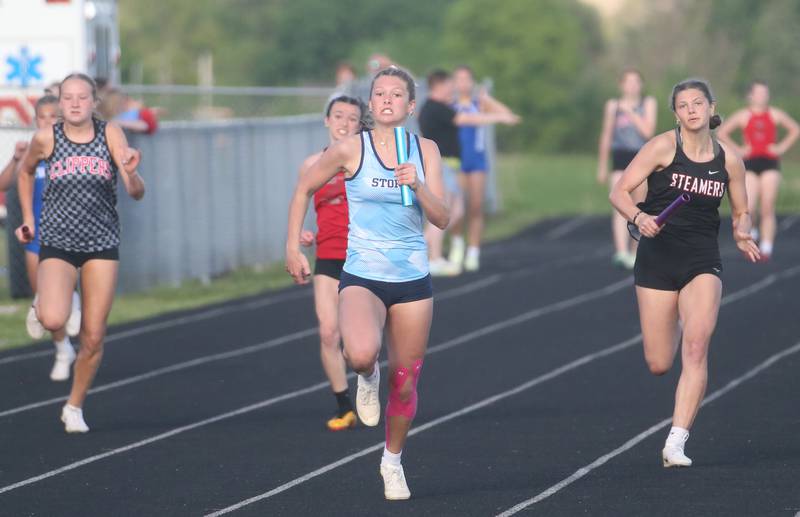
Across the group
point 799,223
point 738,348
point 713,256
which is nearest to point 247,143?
point 738,348

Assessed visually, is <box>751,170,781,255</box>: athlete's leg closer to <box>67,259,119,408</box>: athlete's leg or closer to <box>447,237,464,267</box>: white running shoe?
<box>447,237,464,267</box>: white running shoe

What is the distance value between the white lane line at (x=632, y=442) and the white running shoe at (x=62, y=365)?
4.40 metres

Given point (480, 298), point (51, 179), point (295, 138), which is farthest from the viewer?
point (295, 138)

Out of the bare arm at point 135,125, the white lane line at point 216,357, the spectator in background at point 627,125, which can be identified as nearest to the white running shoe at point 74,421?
the white lane line at point 216,357

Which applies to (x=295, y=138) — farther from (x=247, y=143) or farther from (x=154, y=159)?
(x=154, y=159)

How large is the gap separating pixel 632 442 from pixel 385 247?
2.41 meters

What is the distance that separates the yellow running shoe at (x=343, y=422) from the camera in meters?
9.65

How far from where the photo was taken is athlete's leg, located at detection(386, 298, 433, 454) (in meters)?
7.45

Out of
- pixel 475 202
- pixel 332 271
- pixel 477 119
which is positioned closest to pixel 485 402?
pixel 332 271

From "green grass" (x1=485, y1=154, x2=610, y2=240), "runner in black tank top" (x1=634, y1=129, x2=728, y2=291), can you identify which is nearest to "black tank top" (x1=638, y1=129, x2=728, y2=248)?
"runner in black tank top" (x1=634, y1=129, x2=728, y2=291)

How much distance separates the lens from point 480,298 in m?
16.4

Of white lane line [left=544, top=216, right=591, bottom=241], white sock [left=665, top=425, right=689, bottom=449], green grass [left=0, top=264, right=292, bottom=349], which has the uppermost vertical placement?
white sock [left=665, top=425, right=689, bottom=449]

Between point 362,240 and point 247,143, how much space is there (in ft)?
41.0

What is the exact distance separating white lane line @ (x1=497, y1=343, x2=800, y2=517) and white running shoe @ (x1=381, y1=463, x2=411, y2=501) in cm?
52
